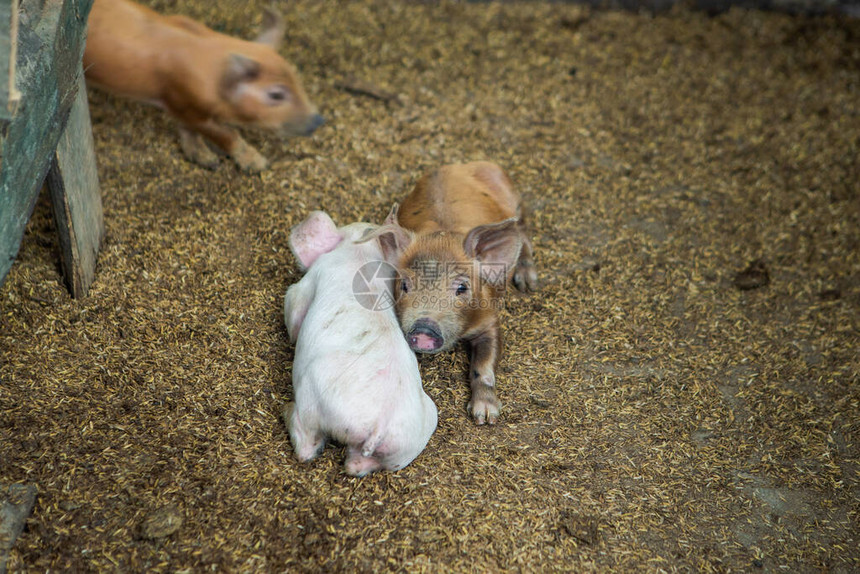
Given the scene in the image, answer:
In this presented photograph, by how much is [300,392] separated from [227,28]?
3848 millimetres

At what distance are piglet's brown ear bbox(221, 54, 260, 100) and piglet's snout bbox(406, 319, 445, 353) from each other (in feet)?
Result: 6.70

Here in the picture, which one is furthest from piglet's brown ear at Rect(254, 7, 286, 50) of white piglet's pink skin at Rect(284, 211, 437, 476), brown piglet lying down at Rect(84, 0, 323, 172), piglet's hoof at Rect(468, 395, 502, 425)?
piglet's hoof at Rect(468, 395, 502, 425)

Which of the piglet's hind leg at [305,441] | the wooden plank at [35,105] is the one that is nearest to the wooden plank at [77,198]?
the wooden plank at [35,105]

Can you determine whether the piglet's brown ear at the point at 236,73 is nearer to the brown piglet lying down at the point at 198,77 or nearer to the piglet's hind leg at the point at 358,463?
the brown piglet lying down at the point at 198,77

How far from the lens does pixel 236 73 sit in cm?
450

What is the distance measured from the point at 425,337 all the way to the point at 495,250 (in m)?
0.60

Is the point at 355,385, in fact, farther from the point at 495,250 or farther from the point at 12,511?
the point at 12,511

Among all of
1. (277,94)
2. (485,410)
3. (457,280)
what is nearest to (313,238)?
(457,280)

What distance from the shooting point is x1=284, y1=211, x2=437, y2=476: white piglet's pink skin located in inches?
116

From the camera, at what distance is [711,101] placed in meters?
6.08

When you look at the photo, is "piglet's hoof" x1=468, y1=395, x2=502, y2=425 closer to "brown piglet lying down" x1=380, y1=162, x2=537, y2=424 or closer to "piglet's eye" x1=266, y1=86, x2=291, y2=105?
"brown piglet lying down" x1=380, y1=162, x2=537, y2=424

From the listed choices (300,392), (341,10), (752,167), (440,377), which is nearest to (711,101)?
(752,167)

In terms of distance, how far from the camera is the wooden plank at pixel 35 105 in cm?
259

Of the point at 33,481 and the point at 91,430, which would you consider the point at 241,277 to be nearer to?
the point at 91,430
